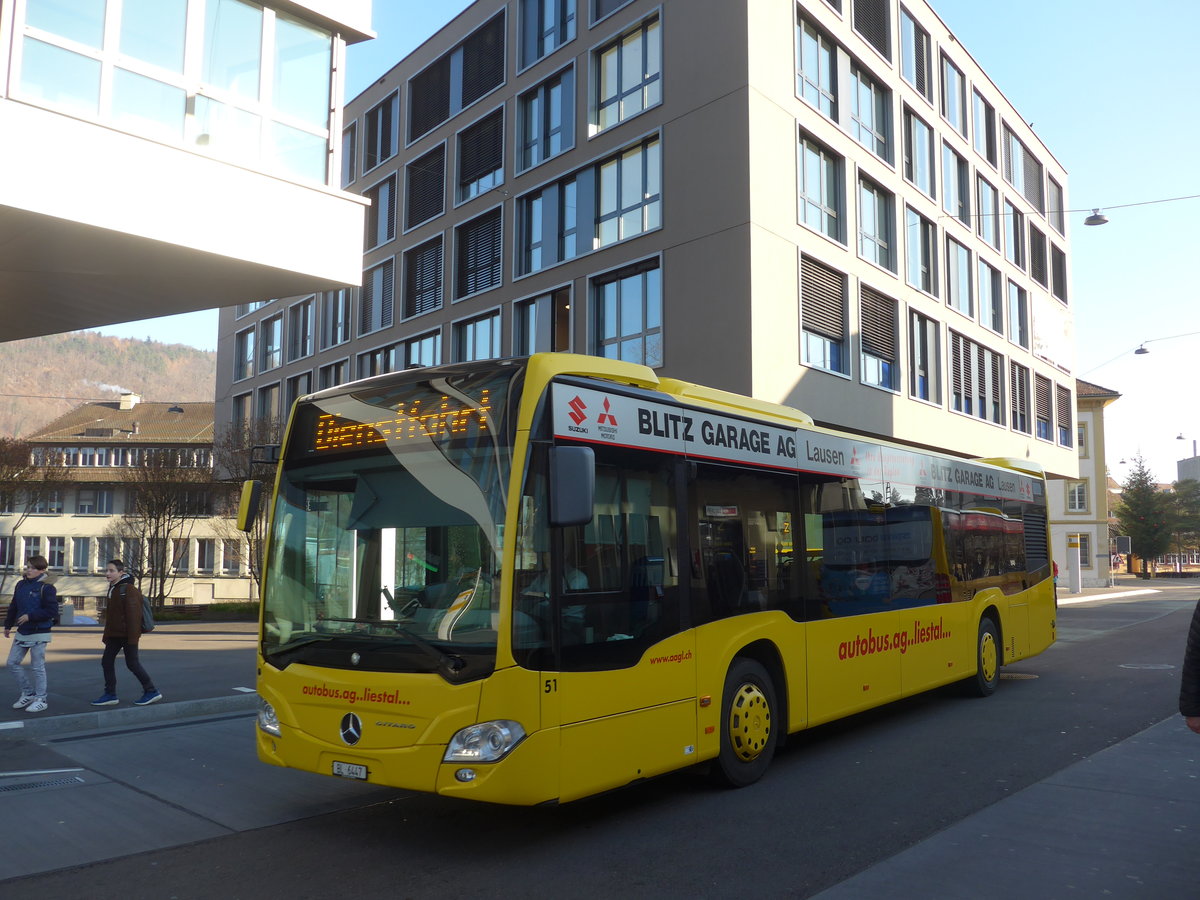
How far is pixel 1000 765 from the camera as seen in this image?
7633 millimetres

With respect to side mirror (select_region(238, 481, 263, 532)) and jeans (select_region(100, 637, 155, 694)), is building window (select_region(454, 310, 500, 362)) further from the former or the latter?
side mirror (select_region(238, 481, 263, 532))

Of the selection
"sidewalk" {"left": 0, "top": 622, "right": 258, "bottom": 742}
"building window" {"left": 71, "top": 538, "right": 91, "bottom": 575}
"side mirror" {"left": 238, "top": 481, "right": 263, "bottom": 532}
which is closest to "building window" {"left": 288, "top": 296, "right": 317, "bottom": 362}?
"sidewalk" {"left": 0, "top": 622, "right": 258, "bottom": 742}

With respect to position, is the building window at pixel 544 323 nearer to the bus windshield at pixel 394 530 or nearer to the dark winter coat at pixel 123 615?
the dark winter coat at pixel 123 615

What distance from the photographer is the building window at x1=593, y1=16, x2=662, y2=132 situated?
23.2 m

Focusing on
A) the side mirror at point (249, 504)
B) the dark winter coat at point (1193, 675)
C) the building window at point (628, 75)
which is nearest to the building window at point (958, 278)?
the building window at point (628, 75)

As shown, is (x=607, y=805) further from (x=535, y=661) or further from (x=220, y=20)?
(x=220, y=20)

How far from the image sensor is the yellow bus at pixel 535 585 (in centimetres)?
540

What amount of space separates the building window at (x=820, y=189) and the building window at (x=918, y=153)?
4.37 meters

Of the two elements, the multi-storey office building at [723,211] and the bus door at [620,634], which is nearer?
the bus door at [620,634]

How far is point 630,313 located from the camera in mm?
23422

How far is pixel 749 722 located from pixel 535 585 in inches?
100

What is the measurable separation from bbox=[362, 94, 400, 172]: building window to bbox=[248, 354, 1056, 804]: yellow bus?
29.6m

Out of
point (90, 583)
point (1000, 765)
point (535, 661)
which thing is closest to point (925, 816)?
point (1000, 765)

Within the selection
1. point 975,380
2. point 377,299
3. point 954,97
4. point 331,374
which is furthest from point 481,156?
point 975,380
